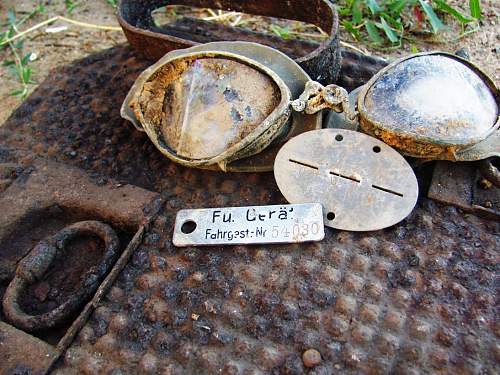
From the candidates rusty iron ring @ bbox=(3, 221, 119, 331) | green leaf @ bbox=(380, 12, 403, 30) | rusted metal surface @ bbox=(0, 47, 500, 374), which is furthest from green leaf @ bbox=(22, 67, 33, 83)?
green leaf @ bbox=(380, 12, 403, 30)

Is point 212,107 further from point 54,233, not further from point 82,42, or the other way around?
point 82,42

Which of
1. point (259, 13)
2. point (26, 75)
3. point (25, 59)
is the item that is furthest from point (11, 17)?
point (259, 13)

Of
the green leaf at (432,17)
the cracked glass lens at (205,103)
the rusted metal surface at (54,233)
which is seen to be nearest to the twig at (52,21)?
the rusted metal surface at (54,233)

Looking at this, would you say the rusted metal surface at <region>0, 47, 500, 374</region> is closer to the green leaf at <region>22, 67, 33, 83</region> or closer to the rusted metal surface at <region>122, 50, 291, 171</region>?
the rusted metal surface at <region>122, 50, 291, 171</region>

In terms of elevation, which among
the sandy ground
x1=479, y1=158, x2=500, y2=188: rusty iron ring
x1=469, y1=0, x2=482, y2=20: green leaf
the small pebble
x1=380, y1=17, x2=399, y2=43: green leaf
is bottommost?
the sandy ground

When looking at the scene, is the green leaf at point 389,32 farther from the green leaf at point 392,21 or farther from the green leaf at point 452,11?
the green leaf at point 452,11

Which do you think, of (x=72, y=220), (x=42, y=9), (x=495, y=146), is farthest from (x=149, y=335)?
(x=42, y=9)

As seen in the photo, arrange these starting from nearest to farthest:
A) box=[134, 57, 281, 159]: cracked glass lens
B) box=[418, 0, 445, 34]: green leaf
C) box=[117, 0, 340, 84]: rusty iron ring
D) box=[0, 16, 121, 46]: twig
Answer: box=[134, 57, 281, 159]: cracked glass lens, box=[117, 0, 340, 84]: rusty iron ring, box=[418, 0, 445, 34]: green leaf, box=[0, 16, 121, 46]: twig
